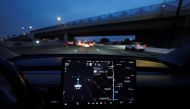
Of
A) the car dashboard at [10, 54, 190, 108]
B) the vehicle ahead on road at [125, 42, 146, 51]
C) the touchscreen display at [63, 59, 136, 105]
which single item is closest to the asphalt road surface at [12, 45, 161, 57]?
the car dashboard at [10, 54, 190, 108]

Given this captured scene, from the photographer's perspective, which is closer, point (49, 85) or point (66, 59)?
point (66, 59)

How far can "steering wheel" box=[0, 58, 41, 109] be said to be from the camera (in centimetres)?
260

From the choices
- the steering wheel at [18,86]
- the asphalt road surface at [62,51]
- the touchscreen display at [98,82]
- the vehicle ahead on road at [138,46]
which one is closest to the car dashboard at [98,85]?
the touchscreen display at [98,82]

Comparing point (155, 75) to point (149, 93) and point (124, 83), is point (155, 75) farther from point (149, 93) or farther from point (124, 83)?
point (124, 83)

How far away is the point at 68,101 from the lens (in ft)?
14.9

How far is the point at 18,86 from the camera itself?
8.67 feet

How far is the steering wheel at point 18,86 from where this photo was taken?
2.60m

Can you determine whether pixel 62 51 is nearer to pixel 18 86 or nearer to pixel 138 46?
pixel 18 86

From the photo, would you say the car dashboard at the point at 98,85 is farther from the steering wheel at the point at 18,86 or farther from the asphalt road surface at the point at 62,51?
the asphalt road surface at the point at 62,51

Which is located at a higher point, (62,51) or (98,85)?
(98,85)

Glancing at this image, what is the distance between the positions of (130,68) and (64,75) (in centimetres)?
85

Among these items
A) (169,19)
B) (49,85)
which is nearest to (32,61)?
(49,85)

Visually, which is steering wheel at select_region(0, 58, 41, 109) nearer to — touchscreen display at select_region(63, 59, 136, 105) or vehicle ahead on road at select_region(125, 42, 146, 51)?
touchscreen display at select_region(63, 59, 136, 105)

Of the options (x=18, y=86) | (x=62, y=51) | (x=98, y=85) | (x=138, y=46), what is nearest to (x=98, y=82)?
(x=98, y=85)
